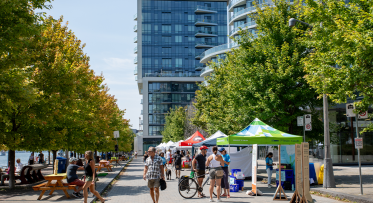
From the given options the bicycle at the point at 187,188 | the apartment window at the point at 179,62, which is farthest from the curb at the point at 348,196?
the apartment window at the point at 179,62

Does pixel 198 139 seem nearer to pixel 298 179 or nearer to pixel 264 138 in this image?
pixel 264 138

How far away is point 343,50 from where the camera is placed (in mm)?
12125

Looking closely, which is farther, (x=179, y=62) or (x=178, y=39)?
(x=179, y=62)

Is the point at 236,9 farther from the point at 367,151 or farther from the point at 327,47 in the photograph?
the point at 327,47

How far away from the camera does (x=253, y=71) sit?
70.5ft

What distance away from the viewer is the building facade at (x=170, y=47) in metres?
99.9

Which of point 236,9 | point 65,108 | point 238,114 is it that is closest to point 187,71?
point 236,9

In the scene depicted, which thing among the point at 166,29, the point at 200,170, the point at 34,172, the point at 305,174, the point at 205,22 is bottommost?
the point at 34,172

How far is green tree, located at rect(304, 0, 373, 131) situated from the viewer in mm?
11234

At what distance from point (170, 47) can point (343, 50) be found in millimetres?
90159

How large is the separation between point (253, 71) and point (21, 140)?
42.9ft

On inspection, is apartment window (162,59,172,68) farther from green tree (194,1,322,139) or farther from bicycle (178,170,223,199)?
bicycle (178,170,223,199)

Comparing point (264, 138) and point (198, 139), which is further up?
point (264, 138)

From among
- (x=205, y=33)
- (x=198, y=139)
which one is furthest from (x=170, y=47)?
(x=198, y=139)
